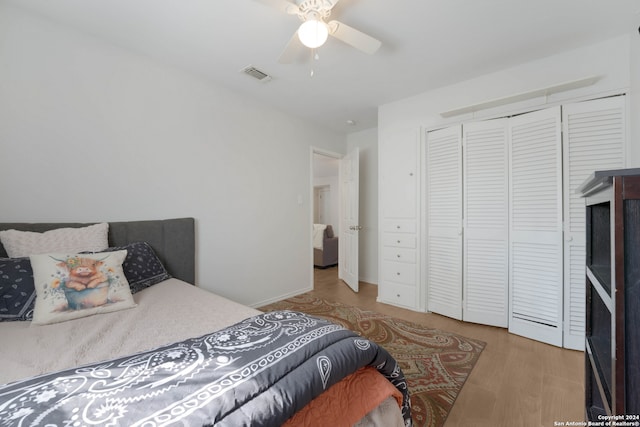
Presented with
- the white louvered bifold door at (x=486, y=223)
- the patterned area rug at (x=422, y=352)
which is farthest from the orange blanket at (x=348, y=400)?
the white louvered bifold door at (x=486, y=223)

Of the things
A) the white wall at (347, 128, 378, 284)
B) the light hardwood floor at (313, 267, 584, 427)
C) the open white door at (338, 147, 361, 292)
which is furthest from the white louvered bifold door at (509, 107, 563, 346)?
the white wall at (347, 128, 378, 284)

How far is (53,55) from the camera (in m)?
1.74

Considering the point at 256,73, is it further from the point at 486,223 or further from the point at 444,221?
the point at 486,223

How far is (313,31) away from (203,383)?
179 cm

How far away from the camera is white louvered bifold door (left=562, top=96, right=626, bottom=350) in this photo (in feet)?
6.43

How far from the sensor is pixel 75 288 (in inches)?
50.2

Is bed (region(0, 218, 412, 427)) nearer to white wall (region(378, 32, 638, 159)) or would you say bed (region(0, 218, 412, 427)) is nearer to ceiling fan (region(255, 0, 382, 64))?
ceiling fan (region(255, 0, 382, 64))

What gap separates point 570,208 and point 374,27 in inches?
84.2

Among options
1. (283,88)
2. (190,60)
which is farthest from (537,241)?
(190,60)

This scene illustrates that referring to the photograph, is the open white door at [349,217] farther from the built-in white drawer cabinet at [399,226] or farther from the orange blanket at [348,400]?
the orange blanket at [348,400]

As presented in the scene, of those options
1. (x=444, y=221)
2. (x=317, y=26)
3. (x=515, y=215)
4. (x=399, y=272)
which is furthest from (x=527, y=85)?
(x=399, y=272)

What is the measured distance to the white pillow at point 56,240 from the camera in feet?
4.74

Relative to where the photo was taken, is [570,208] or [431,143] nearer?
[570,208]

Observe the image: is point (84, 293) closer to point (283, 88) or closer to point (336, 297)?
point (283, 88)
